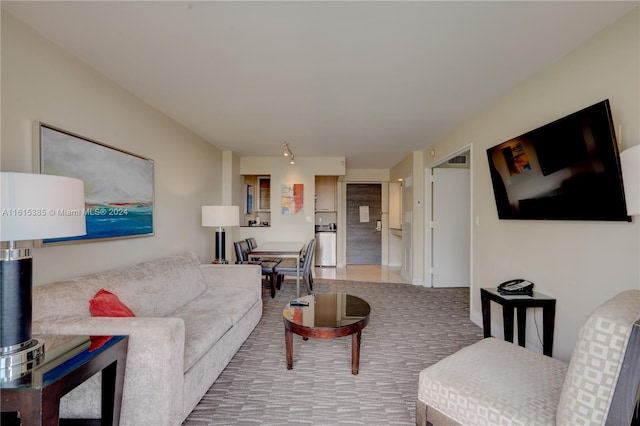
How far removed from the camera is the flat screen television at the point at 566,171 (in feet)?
5.35

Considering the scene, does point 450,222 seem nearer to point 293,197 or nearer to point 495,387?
point 293,197

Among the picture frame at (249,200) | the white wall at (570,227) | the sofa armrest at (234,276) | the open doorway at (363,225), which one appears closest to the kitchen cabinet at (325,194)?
the open doorway at (363,225)

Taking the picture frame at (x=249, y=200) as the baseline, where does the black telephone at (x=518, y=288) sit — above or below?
below

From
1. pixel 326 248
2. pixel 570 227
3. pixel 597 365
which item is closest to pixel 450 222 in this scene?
pixel 570 227

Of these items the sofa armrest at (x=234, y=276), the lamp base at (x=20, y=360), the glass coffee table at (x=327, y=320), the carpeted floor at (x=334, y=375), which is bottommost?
the carpeted floor at (x=334, y=375)

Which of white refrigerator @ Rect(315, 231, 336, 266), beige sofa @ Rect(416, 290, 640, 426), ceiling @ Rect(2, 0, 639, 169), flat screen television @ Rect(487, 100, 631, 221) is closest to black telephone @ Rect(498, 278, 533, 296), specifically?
flat screen television @ Rect(487, 100, 631, 221)

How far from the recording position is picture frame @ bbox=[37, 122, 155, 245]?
1.87m

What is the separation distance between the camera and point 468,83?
2441 millimetres

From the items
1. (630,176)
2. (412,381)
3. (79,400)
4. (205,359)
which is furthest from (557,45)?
(79,400)

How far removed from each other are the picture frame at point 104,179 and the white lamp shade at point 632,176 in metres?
3.10

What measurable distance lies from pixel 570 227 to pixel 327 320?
1938 millimetres

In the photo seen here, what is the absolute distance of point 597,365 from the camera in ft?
3.03

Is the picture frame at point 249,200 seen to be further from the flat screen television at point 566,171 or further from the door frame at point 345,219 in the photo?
the flat screen television at point 566,171

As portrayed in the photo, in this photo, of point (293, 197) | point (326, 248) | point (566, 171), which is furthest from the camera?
point (326, 248)
